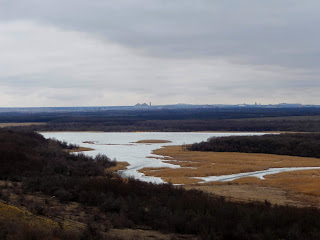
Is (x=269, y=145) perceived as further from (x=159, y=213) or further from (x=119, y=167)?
(x=159, y=213)

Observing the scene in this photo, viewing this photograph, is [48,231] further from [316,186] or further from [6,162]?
[316,186]

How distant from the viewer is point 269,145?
68562 millimetres

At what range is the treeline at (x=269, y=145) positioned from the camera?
212 ft

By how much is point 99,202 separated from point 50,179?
691 cm

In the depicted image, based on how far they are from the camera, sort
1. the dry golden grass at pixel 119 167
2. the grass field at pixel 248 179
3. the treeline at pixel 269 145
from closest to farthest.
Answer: the grass field at pixel 248 179, the dry golden grass at pixel 119 167, the treeline at pixel 269 145

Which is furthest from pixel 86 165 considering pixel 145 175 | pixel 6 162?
pixel 6 162

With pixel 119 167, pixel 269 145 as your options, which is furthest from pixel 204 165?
pixel 269 145

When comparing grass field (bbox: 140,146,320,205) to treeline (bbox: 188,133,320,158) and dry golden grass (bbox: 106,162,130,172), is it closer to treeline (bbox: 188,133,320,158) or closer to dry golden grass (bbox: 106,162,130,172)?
dry golden grass (bbox: 106,162,130,172)

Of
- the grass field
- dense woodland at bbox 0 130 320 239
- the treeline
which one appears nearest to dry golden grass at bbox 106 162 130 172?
the grass field

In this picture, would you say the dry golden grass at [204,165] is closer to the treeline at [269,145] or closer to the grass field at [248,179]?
the grass field at [248,179]

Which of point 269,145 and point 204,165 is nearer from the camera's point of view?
point 204,165

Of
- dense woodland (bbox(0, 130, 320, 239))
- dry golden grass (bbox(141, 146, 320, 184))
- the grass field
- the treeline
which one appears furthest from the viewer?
the treeline

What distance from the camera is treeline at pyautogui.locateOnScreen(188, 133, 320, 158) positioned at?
64.6 meters

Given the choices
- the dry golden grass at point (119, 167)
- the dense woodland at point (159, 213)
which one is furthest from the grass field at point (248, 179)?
the dense woodland at point (159, 213)
